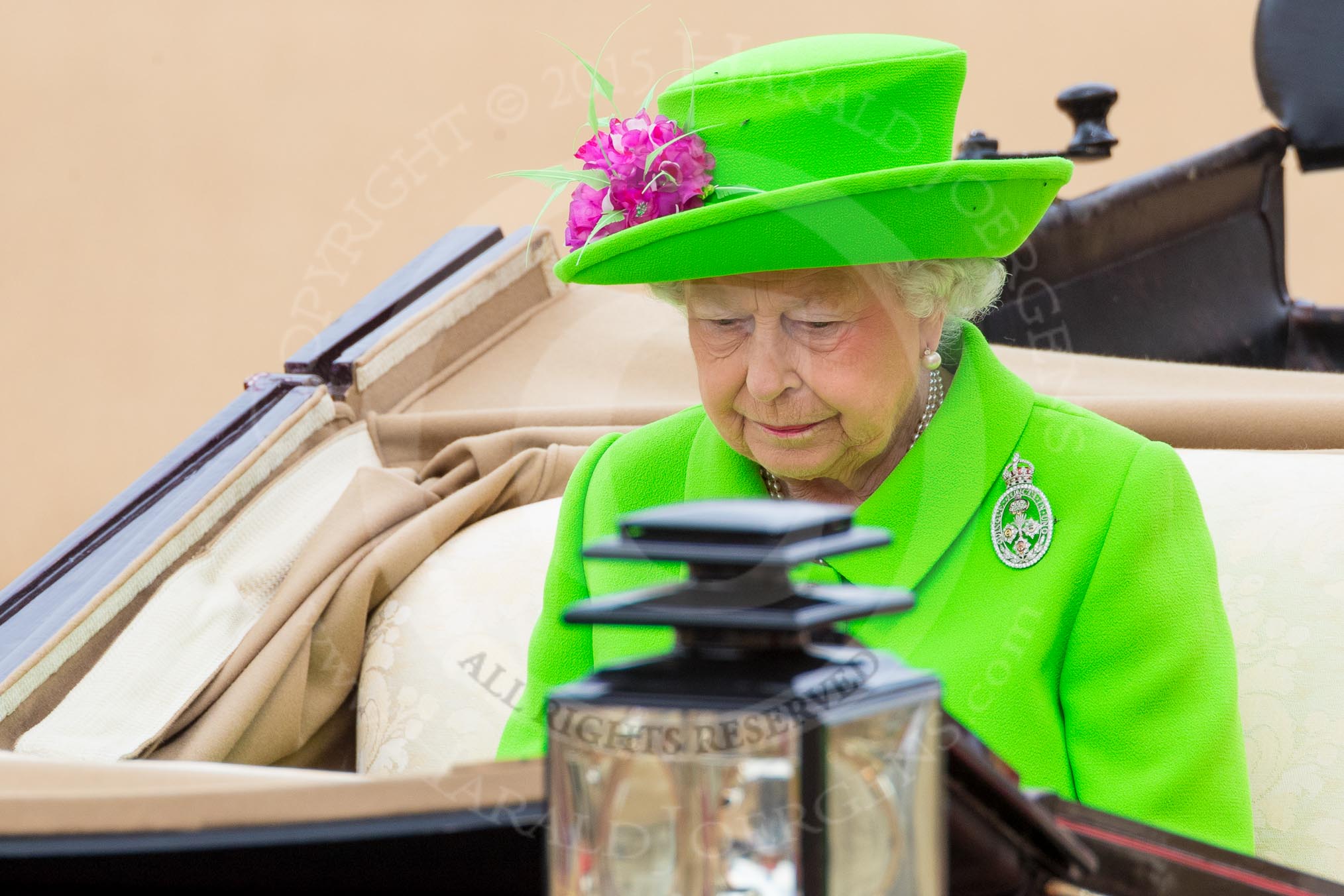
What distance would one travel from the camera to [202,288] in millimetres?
5555

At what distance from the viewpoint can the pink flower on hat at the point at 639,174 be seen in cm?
132

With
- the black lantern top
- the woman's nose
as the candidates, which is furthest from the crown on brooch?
the black lantern top

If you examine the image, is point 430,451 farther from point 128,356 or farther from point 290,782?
point 128,356

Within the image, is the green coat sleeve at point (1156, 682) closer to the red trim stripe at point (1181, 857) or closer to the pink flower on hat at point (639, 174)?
the pink flower on hat at point (639, 174)

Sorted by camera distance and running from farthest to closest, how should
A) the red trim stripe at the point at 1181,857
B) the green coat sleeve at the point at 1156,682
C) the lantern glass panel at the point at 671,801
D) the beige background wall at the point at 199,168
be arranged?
the beige background wall at the point at 199,168, the green coat sleeve at the point at 1156,682, the red trim stripe at the point at 1181,857, the lantern glass panel at the point at 671,801

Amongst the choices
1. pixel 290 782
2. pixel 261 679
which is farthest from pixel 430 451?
pixel 290 782

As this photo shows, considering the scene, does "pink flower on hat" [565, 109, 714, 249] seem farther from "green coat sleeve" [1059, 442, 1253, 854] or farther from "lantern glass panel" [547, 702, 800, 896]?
"lantern glass panel" [547, 702, 800, 896]

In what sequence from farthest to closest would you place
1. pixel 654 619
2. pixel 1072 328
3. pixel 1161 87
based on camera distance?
pixel 1161 87, pixel 1072 328, pixel 654 619

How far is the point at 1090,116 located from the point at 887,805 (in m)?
2.45

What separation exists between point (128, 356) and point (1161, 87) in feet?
13.1

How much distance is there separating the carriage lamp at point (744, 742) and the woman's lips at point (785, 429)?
2.57 ft

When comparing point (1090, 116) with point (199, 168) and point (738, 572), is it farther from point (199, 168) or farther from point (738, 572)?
point (199, 168)

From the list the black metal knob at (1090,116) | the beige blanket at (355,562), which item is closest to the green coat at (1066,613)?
the beige blanket at (355,562)

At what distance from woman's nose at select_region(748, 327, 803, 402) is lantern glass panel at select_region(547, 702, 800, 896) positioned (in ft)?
2.61
